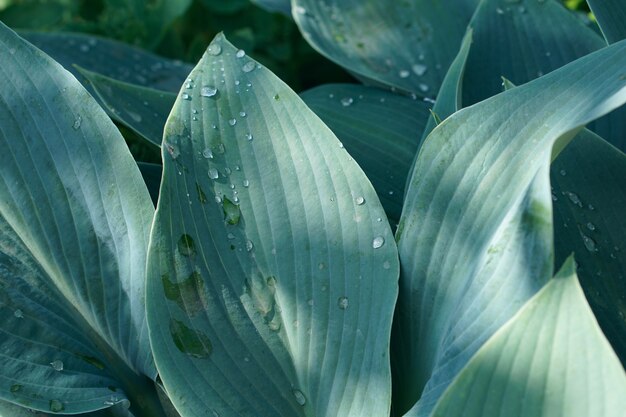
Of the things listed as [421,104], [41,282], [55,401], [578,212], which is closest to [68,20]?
[421,104]

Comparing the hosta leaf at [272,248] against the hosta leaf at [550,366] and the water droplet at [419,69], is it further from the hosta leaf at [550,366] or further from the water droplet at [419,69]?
the water droplet at [419,69]

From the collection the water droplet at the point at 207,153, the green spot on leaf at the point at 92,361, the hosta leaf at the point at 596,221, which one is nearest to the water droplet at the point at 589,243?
the hosta leaf at the point at 596,221

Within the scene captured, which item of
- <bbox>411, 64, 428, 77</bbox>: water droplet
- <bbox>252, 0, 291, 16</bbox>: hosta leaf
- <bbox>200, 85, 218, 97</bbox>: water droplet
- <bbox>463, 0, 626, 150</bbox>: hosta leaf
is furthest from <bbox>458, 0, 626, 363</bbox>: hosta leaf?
<bbox>200, 85, 218, 97</bbox>: water droplet

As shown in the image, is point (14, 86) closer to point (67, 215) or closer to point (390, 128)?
point (67, 215)

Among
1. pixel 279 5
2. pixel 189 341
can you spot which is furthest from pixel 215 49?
pixel 279 5

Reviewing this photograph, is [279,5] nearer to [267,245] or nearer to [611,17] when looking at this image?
[611,17]
